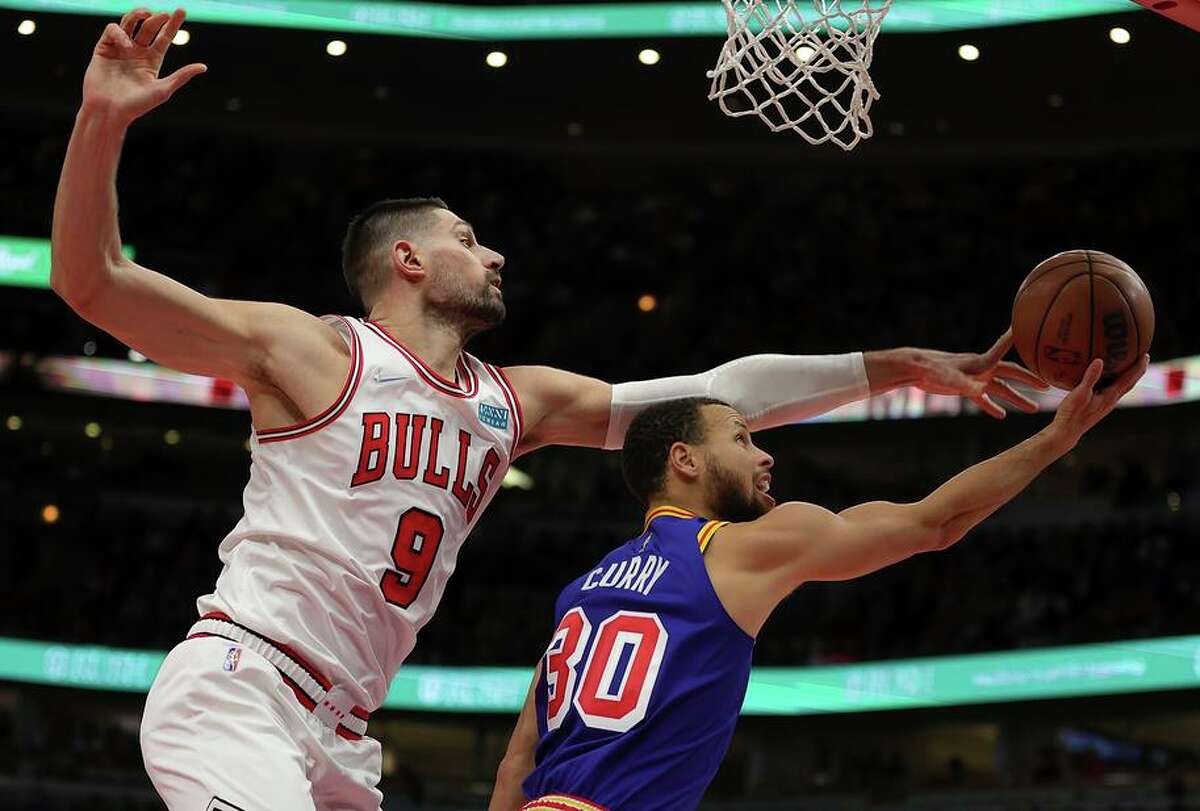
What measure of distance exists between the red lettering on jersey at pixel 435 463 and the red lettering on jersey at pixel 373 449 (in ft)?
0.35

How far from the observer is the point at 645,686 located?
3.72 m

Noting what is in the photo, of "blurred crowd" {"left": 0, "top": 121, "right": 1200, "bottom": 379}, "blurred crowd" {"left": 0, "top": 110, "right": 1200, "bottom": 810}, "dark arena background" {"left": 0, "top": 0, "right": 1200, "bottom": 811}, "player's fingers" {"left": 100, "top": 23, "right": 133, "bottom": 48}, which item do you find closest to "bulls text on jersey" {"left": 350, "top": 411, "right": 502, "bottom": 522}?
"player's fingers" {"left": 100, "top": 23, "right": 133, "bottom": 48}

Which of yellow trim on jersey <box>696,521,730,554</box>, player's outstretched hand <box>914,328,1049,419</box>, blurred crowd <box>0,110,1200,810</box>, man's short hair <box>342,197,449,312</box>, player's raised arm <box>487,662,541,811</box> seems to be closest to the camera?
yellow trim on jersey <box>696,521,730,554</box>

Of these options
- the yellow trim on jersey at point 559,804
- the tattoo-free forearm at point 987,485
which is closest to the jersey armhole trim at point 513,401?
the yellow trim on jersey at point 559,804

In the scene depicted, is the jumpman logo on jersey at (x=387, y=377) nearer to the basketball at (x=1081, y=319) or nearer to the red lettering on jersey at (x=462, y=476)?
the red lettering on jersey at (x=462, y=476)

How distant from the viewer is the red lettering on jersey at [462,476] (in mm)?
3912

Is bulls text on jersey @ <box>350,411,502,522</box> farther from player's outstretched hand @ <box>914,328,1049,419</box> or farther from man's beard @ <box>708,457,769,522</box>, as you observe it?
player's outstretched hand @ <box>914,328,1049,419</box>

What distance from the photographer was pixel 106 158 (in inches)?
133

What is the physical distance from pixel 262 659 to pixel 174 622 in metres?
16.3

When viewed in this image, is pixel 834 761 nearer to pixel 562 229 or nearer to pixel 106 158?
pixel 562 229

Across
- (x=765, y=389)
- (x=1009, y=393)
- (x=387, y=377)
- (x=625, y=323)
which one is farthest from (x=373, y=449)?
(x=625, y=323)

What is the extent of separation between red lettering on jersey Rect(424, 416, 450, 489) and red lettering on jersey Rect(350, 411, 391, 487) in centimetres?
11

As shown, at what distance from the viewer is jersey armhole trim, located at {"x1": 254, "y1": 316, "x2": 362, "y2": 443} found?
12.5ft

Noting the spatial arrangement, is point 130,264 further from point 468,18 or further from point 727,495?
point 468,18
